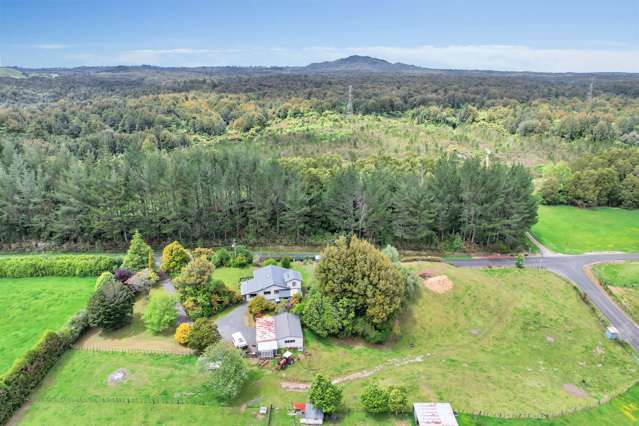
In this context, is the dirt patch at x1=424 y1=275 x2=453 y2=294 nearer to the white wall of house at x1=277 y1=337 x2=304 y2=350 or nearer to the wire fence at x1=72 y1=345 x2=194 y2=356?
the white wall of house at x1=277 y1=337 x2=304 y2=350

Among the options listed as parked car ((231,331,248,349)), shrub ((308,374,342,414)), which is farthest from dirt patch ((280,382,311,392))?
parked car ((231,331,248,349))

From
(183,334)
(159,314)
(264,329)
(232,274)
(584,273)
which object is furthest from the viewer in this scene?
(584,273)

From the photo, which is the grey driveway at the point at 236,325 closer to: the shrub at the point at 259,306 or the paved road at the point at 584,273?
the shrub at the point at 259,306

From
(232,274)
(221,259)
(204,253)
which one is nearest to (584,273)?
(232,274)

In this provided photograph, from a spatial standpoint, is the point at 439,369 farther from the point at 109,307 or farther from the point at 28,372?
the point at 28,372

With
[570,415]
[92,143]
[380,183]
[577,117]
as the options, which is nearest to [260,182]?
[380,183]

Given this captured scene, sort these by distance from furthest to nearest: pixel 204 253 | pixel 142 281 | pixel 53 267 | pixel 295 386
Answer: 1. pixel 204 253
2. pixel 53 267
3. pixel 142 281
4. pixel 295 386

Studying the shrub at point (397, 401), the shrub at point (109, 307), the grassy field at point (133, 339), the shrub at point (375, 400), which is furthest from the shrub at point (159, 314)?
the shrub at point (397, 401)
